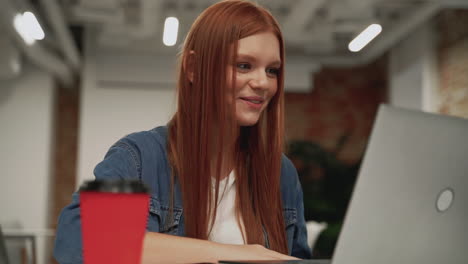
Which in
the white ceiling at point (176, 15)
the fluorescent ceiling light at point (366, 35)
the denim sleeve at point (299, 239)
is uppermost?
the white ceiling at point (176, 15)

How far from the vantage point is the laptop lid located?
2.73ft

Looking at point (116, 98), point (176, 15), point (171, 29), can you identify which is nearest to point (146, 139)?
point (171, 29)

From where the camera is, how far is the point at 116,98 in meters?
7.88

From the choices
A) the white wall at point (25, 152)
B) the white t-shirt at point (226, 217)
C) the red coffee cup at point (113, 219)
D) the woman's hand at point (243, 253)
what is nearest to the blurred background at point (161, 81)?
the white wall at point (25, 152)

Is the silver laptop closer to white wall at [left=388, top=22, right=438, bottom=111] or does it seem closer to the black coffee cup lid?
the black coffee cup lid

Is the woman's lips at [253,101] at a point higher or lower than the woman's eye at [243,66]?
lower

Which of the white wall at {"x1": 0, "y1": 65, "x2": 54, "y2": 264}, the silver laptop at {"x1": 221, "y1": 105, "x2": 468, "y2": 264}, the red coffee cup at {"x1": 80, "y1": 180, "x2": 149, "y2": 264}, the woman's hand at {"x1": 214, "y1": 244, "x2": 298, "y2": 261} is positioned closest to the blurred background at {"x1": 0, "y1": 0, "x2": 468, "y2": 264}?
the white wall at {"x1": 0, "y1": 65, "x2": 54, "y2": 264}

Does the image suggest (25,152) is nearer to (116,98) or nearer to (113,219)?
(116,98)

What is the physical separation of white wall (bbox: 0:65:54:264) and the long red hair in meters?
6.48

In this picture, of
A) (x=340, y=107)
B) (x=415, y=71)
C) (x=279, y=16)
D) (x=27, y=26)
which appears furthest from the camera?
(x=340, y=107)

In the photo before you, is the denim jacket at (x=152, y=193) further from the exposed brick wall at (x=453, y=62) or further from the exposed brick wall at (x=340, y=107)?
the exposed brick wall at (x=340, y=107)

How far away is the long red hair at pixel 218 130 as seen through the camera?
1321 mm

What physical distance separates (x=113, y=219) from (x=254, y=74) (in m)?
0.73

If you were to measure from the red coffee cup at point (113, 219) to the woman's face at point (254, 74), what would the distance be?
0.68 meters
